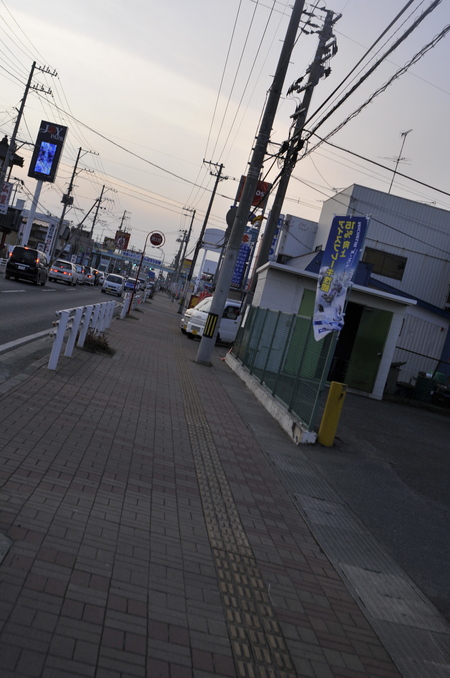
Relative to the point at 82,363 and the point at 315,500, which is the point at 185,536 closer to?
the point at 315,500

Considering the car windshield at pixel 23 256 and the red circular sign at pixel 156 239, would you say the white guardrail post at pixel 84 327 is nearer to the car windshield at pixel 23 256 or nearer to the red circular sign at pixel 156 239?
the red circular sign at pixel 156 239

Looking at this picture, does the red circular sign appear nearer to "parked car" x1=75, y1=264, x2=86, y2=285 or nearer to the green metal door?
the green metal door

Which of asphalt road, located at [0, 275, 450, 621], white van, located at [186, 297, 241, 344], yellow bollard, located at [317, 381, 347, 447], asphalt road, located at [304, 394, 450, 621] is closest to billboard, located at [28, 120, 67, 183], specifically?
white van, located at [186, 297, 241, 344]

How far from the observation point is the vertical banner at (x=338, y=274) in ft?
38.1

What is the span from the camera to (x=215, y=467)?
836 centimetres

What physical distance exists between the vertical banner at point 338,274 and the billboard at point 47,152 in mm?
54123

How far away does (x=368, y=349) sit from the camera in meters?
21.0

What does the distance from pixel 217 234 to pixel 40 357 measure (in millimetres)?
46293

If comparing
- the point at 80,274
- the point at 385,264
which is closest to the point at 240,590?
the point at 385,264

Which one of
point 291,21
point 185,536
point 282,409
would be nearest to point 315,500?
point 185,536

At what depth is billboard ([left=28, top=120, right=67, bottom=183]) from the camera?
205 feet

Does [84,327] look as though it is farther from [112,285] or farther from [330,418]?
[112,285]

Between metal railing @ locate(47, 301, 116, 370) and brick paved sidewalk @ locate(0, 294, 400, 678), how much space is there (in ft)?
6.63

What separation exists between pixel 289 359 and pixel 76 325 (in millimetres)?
4153
